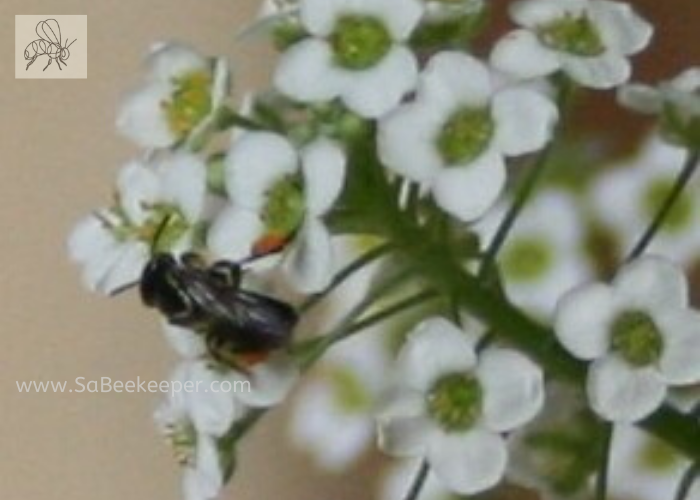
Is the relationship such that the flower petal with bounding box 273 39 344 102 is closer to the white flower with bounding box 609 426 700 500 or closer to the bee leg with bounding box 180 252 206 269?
Result: the bee leg with bounding box 180 252 206 269

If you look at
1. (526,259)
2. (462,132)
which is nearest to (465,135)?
(462,132)

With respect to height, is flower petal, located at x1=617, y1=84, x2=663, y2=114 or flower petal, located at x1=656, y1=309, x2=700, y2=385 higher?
flower petal, located at x1=617, y1=84, x2=663, y2=114

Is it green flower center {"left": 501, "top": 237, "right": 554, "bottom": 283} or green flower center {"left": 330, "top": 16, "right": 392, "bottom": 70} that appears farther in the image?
green flower center {"left": 501, "top": 237, "right": 554, "bottom": 283}

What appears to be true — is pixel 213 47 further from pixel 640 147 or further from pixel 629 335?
pixel 629 335

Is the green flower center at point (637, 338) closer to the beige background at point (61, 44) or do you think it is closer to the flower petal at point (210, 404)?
the flower petal at point (210, 404)

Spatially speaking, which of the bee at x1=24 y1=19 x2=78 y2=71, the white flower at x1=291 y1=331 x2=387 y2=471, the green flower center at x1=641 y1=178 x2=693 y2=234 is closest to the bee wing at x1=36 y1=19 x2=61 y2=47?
the bee at x1=24 y1=19 x2=78 y2=71

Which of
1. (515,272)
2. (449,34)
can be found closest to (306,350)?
(449,34)

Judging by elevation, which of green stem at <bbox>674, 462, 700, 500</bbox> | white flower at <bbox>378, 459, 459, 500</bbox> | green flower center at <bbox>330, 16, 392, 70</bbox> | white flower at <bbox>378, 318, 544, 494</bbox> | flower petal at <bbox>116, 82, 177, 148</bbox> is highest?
green flower center at <bbox>330, 16, 392, 70</bbox>
